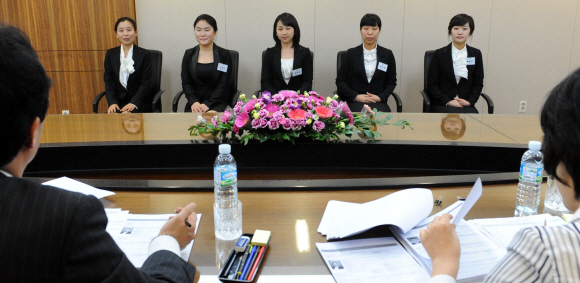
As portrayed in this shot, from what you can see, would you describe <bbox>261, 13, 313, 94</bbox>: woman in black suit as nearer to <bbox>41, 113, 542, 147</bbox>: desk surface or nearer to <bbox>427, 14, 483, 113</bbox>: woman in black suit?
<bbox>427, 14, 483, 113</bbox>: woman in black suit

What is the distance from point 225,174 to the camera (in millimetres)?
1278

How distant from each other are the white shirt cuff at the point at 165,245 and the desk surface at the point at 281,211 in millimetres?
80

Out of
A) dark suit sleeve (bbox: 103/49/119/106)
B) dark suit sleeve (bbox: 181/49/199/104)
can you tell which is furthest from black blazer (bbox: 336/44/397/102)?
dark suit sleeve (bbox: 103/49/119/106)

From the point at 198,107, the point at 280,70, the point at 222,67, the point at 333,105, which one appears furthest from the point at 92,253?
the point at 280,70

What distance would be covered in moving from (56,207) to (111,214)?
2.36 ft

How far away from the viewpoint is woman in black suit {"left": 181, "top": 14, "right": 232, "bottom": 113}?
177 inches

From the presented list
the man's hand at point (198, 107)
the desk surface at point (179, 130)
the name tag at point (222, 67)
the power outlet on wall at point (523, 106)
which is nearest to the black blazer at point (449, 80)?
the power outlet on wall at point (523, 106)

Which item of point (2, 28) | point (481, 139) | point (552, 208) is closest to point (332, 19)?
point (481, 139)

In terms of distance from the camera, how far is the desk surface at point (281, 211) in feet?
3.67

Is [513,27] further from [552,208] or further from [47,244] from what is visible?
[47,244]

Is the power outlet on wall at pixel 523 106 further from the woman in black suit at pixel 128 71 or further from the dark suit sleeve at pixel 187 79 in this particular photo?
the woman in black suit at pixel 128 71

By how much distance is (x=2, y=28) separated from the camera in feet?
2.36

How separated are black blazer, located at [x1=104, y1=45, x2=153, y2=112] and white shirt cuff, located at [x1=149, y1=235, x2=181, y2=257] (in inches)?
146

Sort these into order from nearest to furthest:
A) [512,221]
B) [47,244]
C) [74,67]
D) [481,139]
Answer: [47,244] → [512,221] → [481,139] → [74,67]
